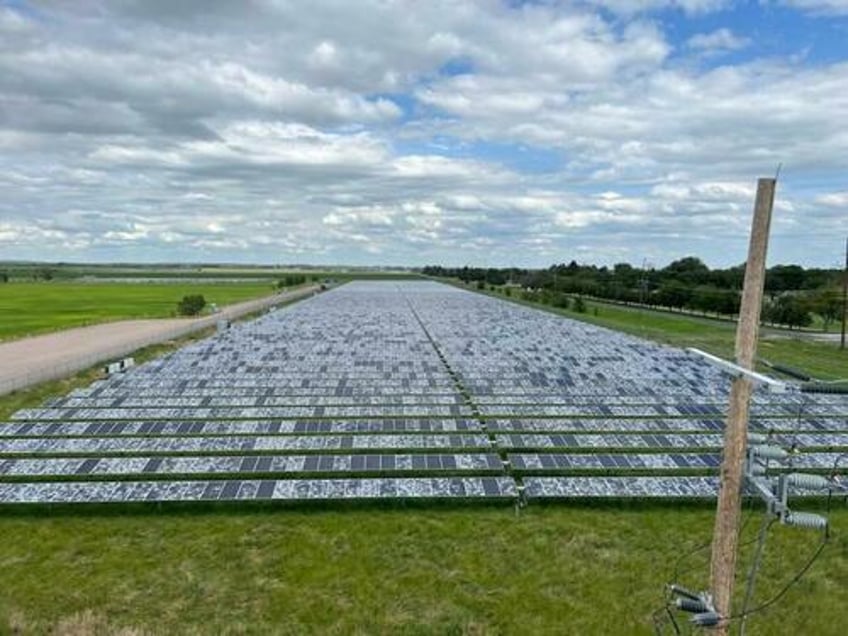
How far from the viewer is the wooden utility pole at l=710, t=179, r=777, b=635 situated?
865 centimetres

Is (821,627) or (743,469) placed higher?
(743,469)

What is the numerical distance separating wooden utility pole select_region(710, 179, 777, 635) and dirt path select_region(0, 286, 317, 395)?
42895mm

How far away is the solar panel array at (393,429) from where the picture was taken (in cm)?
2370

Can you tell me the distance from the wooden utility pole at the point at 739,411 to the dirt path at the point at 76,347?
42895mm

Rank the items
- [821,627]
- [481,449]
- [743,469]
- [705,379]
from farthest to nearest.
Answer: [705,379] → [481,449] → [821,627] → [743,469]

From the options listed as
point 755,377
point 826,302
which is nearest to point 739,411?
point 755,377

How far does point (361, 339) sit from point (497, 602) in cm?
4851

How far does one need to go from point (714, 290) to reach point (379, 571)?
4186 inches

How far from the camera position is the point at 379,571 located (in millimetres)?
18688

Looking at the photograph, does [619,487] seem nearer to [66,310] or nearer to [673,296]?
[66,310]

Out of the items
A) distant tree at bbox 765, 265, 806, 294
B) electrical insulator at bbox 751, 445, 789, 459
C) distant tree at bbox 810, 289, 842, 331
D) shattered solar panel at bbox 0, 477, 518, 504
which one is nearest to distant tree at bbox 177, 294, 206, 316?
shattered solar panel at bbox 0, 477, 518, 504

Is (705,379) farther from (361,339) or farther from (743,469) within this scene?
(743,469)

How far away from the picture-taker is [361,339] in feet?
212

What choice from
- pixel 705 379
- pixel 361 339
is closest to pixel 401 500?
pixel 705 379
